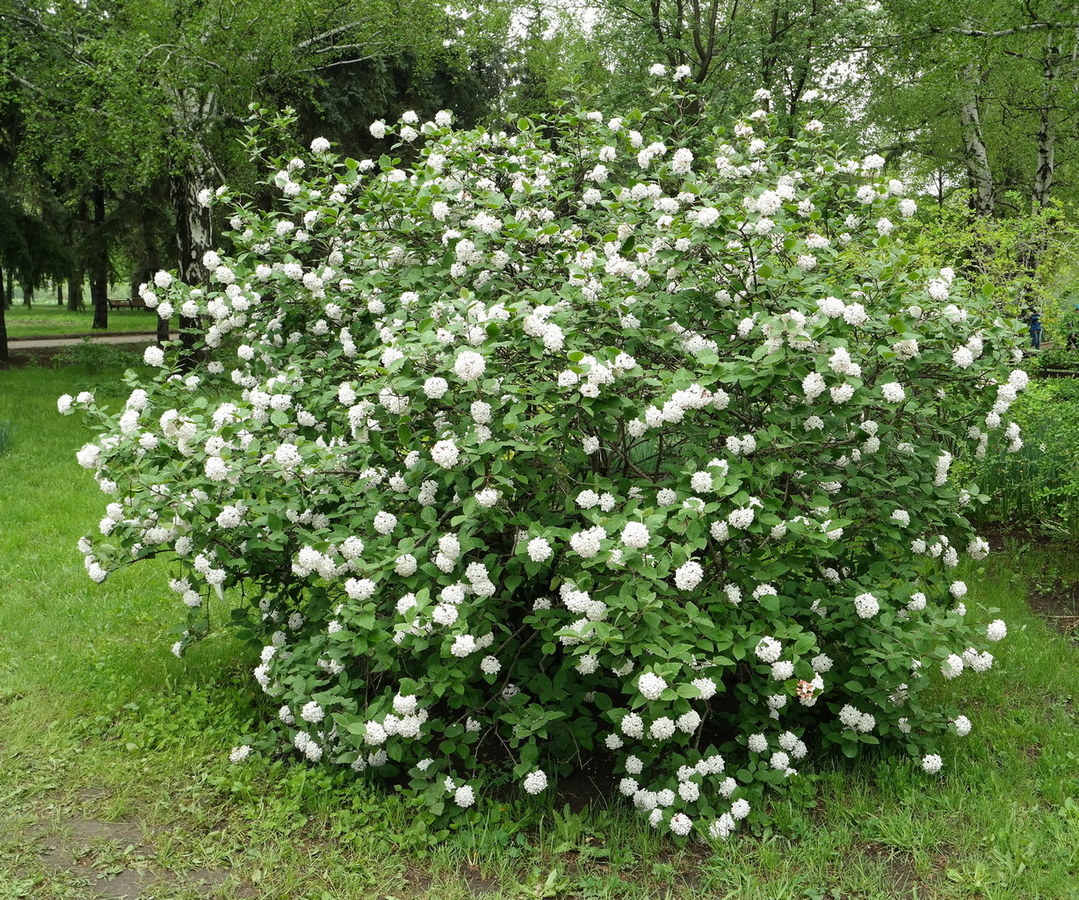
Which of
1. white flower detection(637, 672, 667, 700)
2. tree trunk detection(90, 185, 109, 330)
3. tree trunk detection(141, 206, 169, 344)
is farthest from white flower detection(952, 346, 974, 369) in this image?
tree trunk detection(90, 185, 109, 330)

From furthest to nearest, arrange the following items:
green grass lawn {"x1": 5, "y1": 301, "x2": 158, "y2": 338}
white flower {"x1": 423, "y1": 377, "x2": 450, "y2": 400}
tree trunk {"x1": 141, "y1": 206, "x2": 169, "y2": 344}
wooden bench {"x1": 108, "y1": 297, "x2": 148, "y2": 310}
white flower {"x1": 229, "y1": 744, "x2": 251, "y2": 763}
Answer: wooden bench {"x1": 108, "y1": 297, "x2": 148, "y2": 310} → green grass lawn {"x1": 5, "y1": 301, "x2": 158, "y2": 338} → tree trunk {"x1": 141, "y1": 206, "x2": 169, "y2": 344} → white flower {"x1": 229, "y1": 744, "x2": 251, "y2": 763} → white flower {"x1": 423, "y1": 377, "x2": 450, "y2": 400}

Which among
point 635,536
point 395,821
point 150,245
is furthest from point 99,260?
point 635,536

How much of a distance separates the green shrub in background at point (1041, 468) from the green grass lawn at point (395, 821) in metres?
1.57

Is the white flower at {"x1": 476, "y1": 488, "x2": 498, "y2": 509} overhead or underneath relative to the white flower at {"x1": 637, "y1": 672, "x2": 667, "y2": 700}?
overhead

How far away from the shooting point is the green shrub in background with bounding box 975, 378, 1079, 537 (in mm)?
5504

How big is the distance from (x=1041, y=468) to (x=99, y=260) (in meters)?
18.5

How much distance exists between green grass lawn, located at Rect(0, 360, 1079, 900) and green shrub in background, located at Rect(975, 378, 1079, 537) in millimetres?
1568

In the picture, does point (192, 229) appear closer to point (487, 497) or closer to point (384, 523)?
point (384, 523)

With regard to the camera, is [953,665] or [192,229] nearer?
[953,665]

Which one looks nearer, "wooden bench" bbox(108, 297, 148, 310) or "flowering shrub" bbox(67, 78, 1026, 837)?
"flowering shrub" bbox(67, 78, 1026, 837)

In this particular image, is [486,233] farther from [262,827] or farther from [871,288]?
[262,827]

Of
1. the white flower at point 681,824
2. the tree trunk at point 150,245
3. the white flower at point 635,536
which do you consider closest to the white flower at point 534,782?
the white flower at point 681,824

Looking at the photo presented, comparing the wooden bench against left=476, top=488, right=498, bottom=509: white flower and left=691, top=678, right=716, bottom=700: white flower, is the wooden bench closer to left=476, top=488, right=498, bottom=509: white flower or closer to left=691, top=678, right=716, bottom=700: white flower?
left=476, top=488, right=498, bottom=509: white flower

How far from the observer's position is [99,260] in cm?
1844
